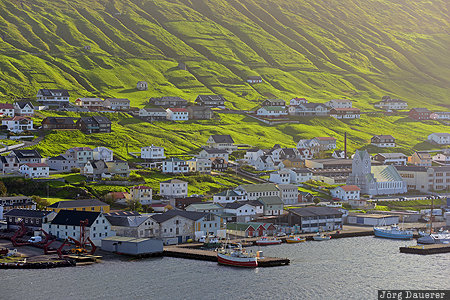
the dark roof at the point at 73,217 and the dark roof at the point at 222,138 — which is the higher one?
the dark roof at the point at 222,138

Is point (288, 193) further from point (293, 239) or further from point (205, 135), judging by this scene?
point (205, 135)

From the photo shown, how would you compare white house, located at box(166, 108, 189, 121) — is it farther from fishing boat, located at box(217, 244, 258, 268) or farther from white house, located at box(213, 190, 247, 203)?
fishing boat, located at box(217, 244, 258, 268)

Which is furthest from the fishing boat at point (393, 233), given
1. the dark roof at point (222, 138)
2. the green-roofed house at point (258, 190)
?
the dark roof at point (222, 138)

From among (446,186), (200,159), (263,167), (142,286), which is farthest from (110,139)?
(142,286)

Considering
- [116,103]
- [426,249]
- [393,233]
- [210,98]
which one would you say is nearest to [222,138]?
[116,103]

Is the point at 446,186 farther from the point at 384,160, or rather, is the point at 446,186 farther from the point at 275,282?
the point at 275,282

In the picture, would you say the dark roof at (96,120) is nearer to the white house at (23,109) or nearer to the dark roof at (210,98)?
the white house at (23,109)
